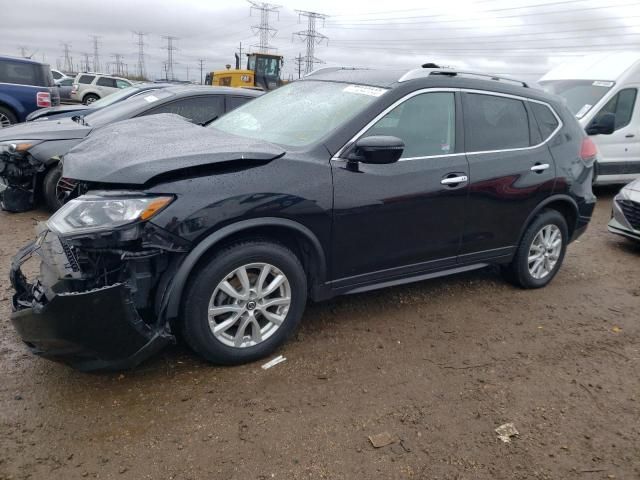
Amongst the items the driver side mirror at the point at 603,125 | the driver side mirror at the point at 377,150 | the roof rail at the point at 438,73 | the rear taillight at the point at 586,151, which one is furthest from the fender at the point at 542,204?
the driver side mirror at the point at 603,125

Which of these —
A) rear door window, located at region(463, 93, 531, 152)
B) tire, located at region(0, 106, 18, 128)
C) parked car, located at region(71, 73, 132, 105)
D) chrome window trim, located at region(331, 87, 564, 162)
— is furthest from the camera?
parked car, located at region(71, 73, 132, 105)

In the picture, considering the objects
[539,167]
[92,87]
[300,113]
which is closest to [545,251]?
[539,167]

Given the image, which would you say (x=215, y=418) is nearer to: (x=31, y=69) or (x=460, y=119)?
(x=460, y=119)

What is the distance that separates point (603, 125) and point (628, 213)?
2.61 m

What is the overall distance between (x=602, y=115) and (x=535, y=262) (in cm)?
494

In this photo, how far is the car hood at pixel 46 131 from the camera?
5902 millimetres

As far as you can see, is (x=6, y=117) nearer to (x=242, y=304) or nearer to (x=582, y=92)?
(x=242, y=304)

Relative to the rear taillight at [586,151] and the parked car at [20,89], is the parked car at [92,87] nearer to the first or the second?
the parked car at [20,89]

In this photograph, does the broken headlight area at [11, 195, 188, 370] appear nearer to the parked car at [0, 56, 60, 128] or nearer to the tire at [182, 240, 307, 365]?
the tire at [182, 240, 307, 365]

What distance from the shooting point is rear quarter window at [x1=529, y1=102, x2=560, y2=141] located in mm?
4418

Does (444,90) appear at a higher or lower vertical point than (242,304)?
higher

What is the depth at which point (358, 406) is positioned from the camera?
9.41 ft

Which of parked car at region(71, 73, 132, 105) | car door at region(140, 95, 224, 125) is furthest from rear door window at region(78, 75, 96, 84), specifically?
car door at region(140, 95, 224, 125)

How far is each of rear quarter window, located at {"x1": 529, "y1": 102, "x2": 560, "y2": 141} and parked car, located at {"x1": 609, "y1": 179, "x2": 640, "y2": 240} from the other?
2204 mm
